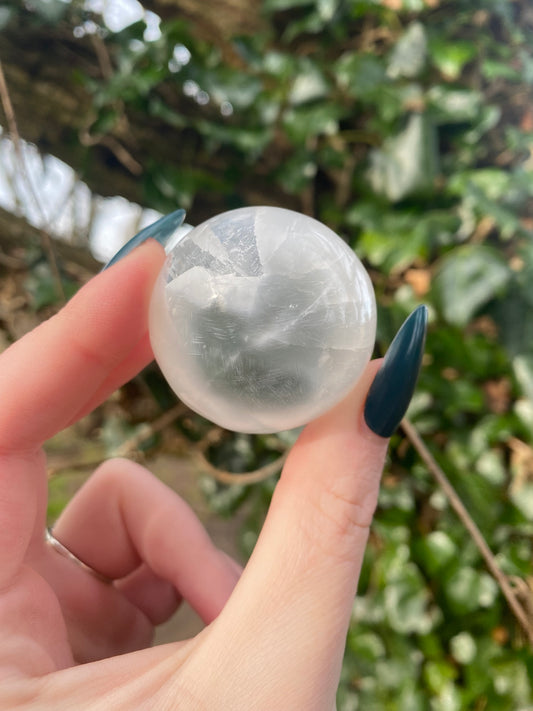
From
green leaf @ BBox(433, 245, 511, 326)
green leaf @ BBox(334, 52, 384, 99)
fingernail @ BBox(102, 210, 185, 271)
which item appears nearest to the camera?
fingernail @ BBox(102, 210, 185, 271)

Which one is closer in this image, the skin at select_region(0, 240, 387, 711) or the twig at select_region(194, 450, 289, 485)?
the skin at select_region(0, 240, 387, 711)

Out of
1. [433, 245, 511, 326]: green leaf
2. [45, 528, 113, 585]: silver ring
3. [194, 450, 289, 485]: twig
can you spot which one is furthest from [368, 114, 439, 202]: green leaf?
[45, 528, 113, 585]: silver ring

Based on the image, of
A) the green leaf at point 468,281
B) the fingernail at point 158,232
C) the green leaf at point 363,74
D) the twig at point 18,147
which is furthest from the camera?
the green leaf at point 363,74

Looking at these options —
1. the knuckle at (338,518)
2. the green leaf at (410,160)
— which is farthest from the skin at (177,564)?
the green leaf at (410,160)

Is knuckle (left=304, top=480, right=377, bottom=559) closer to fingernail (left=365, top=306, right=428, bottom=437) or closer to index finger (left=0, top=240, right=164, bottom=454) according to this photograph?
fingernail (left=365, top=306, right=428, bottom=437)

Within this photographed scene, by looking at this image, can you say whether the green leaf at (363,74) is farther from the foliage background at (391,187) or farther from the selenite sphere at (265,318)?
the selenite sphere at (265,318)

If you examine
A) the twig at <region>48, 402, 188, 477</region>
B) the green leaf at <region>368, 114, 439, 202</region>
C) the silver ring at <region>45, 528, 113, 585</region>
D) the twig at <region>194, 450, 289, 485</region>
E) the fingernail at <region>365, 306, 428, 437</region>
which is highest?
the fingernail at <region>365, 306, 428, 437</region>

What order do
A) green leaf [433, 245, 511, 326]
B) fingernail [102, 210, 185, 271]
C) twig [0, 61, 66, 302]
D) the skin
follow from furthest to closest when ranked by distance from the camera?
green leaf [433, 245, 511, 326] → twig [0, 61, 66, 302] → fingernail [102, 210, 185, 271] → the skin

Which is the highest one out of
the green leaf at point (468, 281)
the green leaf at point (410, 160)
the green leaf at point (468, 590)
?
the green leaf at point (410, 160)
